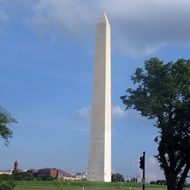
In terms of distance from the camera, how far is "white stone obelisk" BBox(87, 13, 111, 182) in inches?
3061

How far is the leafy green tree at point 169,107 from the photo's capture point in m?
45.0

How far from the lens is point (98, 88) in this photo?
7825 centimetres

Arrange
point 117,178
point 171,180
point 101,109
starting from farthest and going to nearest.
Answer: point 117,178
point 101,109
point 171,180

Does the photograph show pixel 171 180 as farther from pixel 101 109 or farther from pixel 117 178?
pixel 117 178

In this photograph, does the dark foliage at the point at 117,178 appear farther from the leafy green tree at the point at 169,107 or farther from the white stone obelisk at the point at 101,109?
the leafy green tree at the point at 169,107

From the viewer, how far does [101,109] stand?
7806cm

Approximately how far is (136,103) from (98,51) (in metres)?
32.7

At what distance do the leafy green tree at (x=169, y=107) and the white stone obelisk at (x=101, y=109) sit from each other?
29889mm

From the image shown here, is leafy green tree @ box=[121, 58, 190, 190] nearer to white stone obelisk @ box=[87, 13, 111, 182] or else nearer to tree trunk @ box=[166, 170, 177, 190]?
tree trunk @ box=[166, 170, 177, 190]

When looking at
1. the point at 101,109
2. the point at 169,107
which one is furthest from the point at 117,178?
the point at 169,107

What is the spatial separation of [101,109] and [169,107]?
32.1 m

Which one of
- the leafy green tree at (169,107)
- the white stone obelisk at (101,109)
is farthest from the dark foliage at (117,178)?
the leafy green tree at (169,107)

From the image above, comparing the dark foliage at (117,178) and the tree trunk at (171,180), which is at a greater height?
the dark foliage at (117,178)

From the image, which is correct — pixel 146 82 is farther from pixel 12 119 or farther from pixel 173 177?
pixel 12 119
